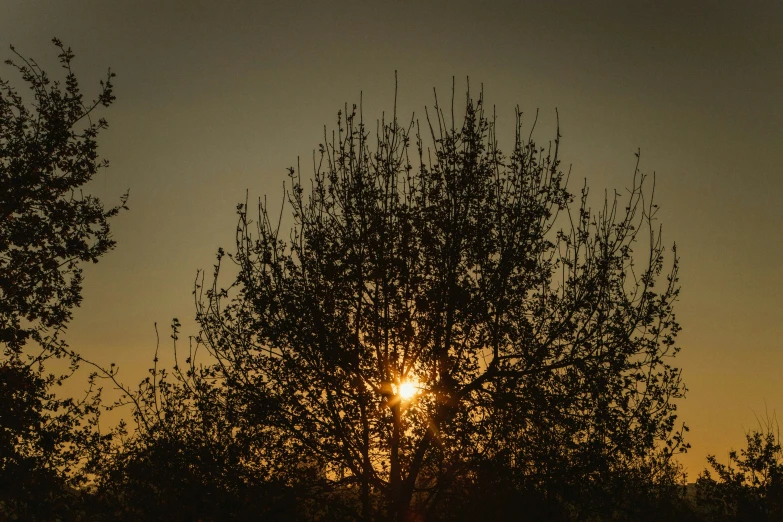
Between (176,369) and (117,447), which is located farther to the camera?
(117,447)

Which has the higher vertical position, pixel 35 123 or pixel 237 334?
pixel 35 123

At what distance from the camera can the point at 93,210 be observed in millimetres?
20281

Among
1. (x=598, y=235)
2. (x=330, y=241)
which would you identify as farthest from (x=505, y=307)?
(x=330, y=241)

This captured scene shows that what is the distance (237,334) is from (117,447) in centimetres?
826

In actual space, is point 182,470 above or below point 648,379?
below

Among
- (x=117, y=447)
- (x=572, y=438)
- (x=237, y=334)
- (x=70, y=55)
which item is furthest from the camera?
(x=117, y=447)

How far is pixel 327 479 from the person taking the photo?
1522 centimetres

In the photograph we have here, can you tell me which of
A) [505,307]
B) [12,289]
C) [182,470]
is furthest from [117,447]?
[505,307]

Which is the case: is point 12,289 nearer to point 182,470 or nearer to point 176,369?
point 176,369

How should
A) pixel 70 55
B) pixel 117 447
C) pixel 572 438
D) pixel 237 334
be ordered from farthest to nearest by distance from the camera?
1. pixel 117 447
2. pixel 70 55
3. pixel 237 334
4. pixel 572 438

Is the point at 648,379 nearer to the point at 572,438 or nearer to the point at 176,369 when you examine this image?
the point at 572,438

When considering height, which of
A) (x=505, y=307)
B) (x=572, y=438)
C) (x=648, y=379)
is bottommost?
(x=572, y=438)

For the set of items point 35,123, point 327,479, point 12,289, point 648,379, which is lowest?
point 327,479

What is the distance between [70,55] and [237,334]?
10.1m
